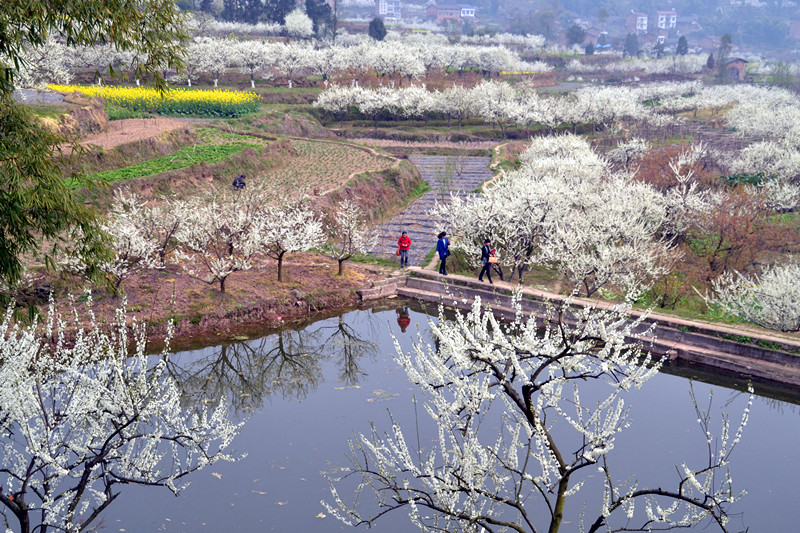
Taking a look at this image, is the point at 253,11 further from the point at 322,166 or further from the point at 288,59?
the point at 322,166

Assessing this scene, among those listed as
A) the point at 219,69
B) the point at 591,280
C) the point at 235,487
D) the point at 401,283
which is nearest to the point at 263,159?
the point at 401,283

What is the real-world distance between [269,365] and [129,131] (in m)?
25.0

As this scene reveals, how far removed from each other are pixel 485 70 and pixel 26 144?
4262 inches

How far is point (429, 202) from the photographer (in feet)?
141

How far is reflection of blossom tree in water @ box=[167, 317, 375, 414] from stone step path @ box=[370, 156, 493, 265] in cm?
834

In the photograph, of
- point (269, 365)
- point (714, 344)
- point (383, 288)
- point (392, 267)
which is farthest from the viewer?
point (392, 267)

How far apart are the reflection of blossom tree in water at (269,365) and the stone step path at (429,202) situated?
8.34 m

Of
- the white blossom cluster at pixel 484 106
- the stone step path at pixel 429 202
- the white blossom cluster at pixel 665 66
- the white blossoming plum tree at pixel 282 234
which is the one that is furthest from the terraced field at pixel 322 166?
the white blossom cluster at pixel 665 66

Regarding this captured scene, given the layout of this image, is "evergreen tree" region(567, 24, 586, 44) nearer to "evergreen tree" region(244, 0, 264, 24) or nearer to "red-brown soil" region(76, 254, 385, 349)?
"evergreen tree" region(244, 0, 264, 24)

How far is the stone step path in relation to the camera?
1315 inches

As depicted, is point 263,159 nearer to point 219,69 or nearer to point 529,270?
point 529,270

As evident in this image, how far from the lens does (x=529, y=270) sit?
3138cm

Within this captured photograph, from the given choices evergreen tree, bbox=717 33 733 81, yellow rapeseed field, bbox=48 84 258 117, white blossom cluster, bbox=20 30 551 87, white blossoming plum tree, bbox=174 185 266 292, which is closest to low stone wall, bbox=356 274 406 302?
white blossoming plum tree, bbox=174 185 266 292

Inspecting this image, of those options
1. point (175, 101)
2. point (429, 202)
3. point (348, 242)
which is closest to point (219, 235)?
point (348, 242)
